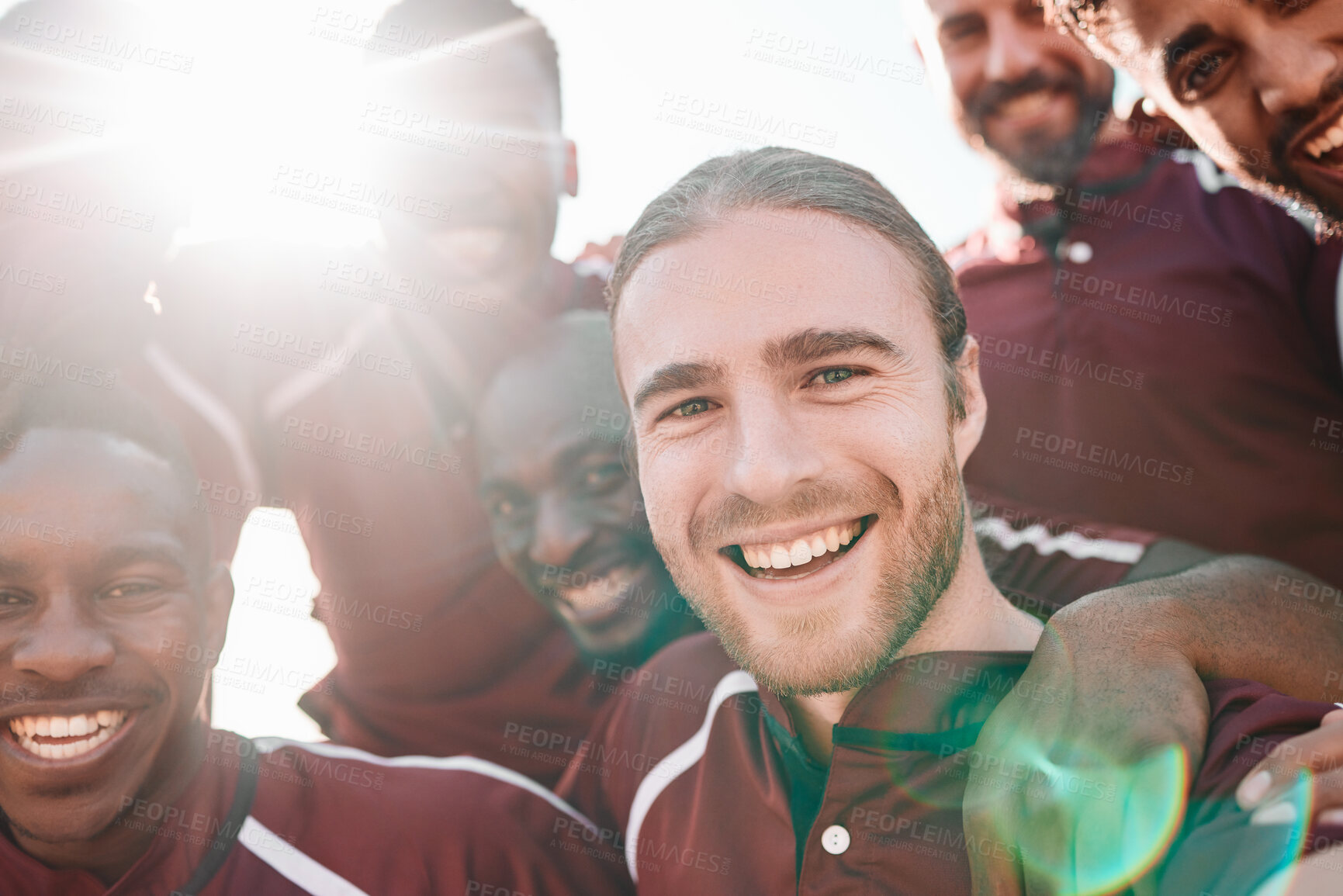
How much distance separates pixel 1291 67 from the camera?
2229 millimetres

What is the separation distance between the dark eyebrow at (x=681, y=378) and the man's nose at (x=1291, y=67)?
5.03ft

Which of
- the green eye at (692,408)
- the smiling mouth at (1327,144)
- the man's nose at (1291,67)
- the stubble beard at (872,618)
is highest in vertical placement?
the man's nose at (1291,67)

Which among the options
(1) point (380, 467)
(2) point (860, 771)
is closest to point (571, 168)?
(1) point (380, 467)

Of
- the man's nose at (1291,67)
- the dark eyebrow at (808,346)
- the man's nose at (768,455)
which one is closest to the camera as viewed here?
the man's nose at (768,455)

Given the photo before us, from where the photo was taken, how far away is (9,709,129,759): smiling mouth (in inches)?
108

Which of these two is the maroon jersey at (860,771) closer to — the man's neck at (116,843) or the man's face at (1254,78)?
the man's face at (1254,78)

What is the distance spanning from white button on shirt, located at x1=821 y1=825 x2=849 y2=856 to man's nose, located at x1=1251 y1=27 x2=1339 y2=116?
2.05 m

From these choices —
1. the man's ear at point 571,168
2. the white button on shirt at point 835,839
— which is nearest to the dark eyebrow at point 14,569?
the white button on shirt at point 835,839

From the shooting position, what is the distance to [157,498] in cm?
307

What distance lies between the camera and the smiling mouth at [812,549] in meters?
2.10

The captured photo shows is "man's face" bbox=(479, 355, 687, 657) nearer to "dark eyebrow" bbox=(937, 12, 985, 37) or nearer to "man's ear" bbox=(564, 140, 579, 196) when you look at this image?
"man's ear" bbox=(564, 140, 579, 196)

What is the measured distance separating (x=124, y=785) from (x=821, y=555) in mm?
2242

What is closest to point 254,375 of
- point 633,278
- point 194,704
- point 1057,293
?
point 194,704

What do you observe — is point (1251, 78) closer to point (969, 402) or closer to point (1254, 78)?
point (1254, 78)
